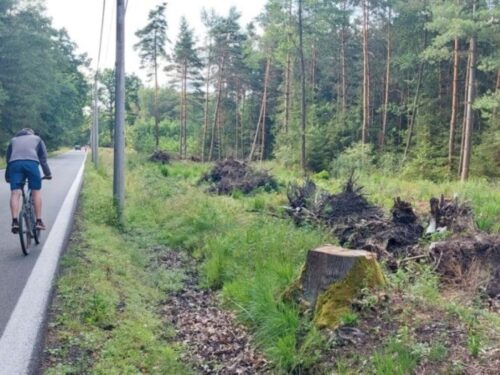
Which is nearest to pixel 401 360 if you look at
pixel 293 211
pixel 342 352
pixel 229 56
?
pixel 342 352

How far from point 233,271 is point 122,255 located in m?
1.96

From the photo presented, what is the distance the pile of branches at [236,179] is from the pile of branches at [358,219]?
436cm

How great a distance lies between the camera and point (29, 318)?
4.63 metres

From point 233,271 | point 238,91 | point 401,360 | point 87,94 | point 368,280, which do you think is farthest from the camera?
point 87,94

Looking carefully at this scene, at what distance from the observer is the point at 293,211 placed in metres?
10.2

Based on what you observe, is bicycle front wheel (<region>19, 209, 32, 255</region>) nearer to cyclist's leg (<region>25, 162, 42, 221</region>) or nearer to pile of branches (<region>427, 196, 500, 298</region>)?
cyclist's leg (<region>25, 162, 42, 221</region>)

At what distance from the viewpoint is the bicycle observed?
6.90 m

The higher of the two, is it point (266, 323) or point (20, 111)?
point (20, 111)

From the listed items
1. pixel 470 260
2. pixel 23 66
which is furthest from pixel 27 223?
pixel 23 66

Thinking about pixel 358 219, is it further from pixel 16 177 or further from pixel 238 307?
pixel 16 177

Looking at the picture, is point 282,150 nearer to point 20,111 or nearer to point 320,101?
point 320,101

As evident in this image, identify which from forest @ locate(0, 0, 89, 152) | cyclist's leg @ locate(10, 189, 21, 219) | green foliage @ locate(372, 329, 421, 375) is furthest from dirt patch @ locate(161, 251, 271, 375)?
forest @ locate(0, 0, 89, 152)

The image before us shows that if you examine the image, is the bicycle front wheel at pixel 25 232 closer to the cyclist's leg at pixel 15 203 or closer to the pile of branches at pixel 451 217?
the cyclist's leg at pixel 15 203

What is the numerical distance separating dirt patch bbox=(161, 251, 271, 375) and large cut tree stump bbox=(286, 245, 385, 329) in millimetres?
742
